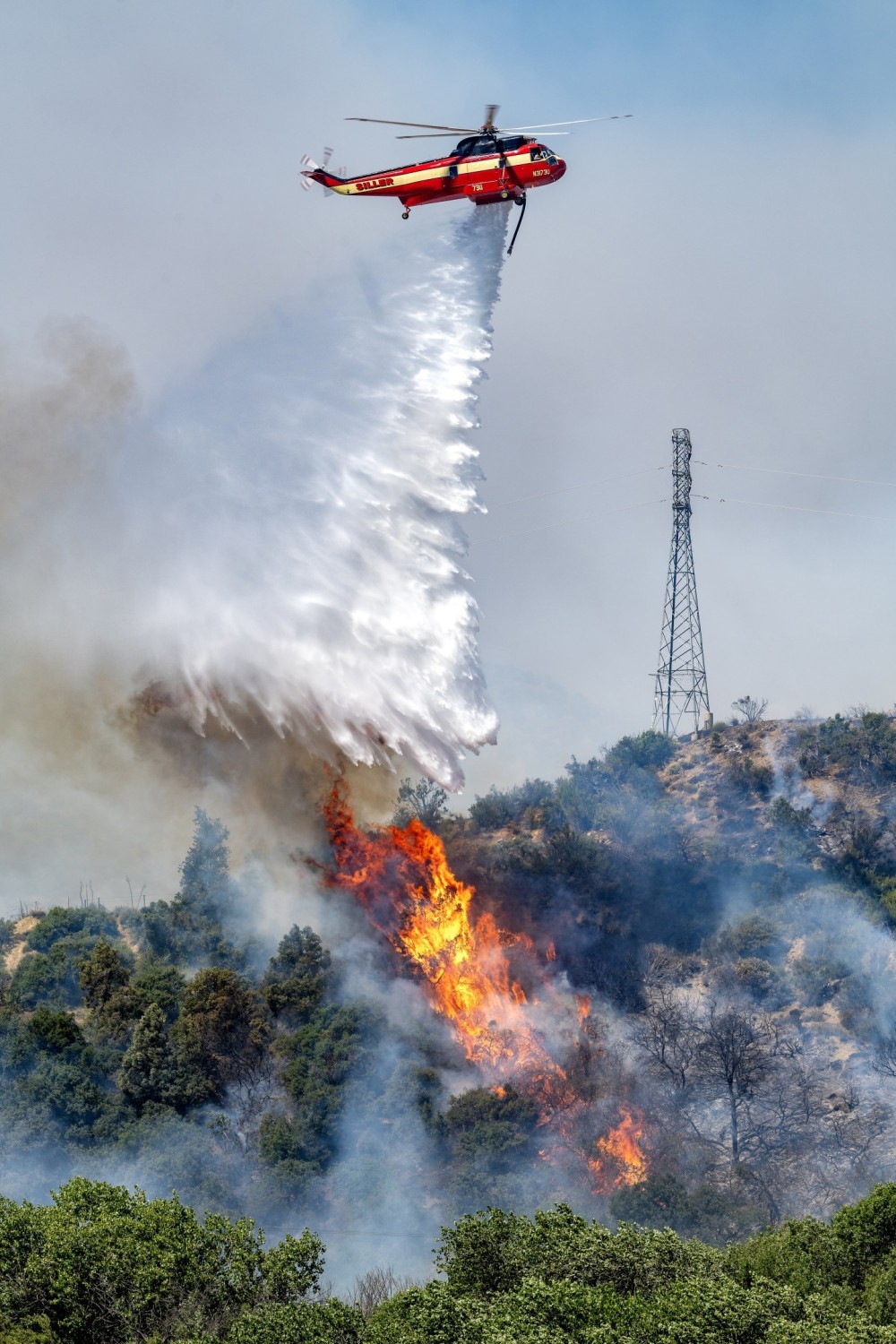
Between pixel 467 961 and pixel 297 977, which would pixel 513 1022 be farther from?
pixel 297 977

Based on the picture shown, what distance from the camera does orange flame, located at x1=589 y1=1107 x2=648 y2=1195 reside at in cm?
8019

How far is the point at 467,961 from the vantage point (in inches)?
3693

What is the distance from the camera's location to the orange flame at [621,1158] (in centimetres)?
8019

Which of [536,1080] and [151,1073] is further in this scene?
[151,1073]

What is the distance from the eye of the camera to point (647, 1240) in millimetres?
58844

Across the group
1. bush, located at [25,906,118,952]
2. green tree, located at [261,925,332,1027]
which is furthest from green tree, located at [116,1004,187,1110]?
bush, located at [25,906,118,952]

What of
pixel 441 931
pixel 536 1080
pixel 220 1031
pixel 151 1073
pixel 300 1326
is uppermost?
pixel 441 931

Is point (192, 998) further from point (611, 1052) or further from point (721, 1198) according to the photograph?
point (721, 1198)

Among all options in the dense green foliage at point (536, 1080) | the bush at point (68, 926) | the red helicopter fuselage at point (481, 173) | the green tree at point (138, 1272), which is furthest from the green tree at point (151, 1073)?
the red helicopter fuselage at point (481, 173)

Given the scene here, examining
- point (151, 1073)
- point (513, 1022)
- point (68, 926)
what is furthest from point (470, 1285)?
point (68, 926)

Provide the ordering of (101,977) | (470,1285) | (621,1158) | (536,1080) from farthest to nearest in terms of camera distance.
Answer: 1. (101,977)
2. (536,1080)
3. (621,1158)
4. (470,1285)

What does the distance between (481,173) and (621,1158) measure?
4865 cm

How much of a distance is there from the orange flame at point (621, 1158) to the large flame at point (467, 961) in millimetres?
75

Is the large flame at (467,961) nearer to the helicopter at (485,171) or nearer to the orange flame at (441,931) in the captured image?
the orange flame at (441,931)
